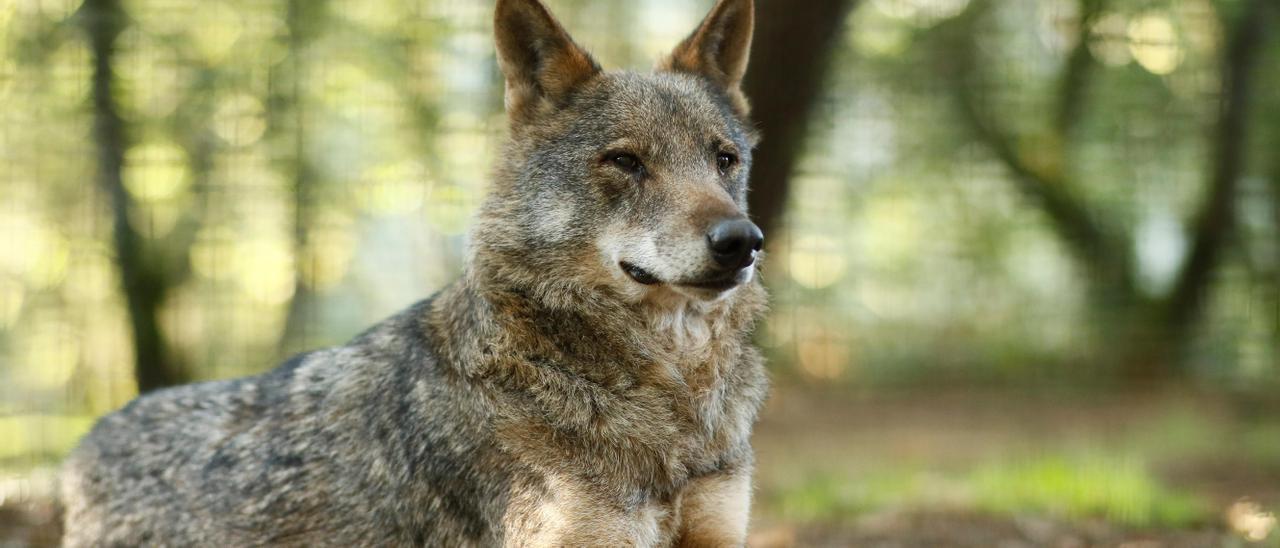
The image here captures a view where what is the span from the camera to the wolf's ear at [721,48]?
425cm

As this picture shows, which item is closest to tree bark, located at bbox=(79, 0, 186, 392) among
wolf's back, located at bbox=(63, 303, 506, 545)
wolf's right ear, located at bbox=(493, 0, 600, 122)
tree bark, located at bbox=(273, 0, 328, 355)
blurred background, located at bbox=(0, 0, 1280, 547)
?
blurred background, located at bbox=(0, 0, 1280, 547)

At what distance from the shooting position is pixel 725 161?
13.0 feet

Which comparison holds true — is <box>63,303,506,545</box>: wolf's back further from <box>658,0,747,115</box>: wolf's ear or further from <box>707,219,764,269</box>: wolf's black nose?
<box>658,0,747,115</box>: wolf's ear

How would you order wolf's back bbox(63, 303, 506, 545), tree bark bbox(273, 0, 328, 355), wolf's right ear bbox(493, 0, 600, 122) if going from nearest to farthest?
wolf's back bbox(63, 303, 506, 545)
wolf's right ear bbox(493, 0, 600, 122)
tree bark bbox(273, 0, 328, 355)

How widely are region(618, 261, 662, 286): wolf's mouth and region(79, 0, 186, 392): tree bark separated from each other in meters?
6.58

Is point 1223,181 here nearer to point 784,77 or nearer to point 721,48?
point 784,77

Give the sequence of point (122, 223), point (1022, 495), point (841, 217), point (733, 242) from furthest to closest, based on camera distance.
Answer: point (841, 217) → point (122, 223) → point (1022, 495) → point (733, 242)

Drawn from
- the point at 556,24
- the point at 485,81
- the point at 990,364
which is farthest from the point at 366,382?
the point at 990,364

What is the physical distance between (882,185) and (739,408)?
7301 mm

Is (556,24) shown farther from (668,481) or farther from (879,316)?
(879,316)

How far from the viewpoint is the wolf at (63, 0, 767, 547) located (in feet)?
11.3

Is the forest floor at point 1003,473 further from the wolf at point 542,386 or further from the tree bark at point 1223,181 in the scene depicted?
the wolf at point 542,386

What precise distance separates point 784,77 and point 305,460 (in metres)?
4.01

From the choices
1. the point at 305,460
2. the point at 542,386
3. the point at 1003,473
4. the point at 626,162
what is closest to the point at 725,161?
the point at 626,162
